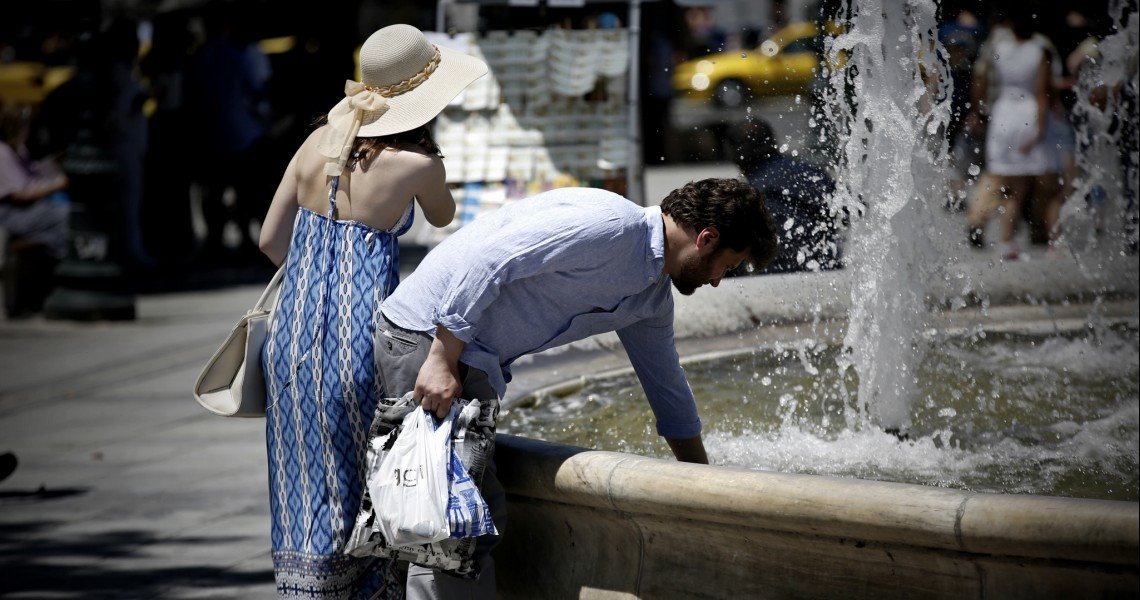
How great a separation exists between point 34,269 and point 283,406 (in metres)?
7.46

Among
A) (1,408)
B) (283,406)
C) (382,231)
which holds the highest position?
(382,231)

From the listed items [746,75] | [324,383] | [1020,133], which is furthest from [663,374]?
[746,75]

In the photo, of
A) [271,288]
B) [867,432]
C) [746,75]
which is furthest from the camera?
[746,75]

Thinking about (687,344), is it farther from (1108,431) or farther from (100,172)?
(100,172)

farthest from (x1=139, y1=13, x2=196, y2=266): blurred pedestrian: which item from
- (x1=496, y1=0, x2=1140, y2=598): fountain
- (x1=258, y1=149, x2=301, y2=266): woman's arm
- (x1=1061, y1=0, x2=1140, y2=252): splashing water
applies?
(x1=258, y1=149, x2=301, y2=266): woman's arm

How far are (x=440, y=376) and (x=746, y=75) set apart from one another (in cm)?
2179

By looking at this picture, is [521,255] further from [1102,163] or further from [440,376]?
A: [1102,163]

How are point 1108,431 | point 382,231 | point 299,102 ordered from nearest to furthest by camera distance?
point 382,231, point 1108,431, point 299,102

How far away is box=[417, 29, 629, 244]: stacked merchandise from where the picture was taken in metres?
8.36

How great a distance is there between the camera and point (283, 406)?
129 inches

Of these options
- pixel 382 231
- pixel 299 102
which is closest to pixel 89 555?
pixel 382 231

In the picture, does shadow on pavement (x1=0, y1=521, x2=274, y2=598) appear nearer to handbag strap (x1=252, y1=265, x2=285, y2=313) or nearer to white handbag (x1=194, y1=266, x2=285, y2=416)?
white handbag (x1=194, y1=266, x2=285, y2=416)

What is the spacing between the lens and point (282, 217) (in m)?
3.41

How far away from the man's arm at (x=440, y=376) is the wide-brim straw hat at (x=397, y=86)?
1.89ft
